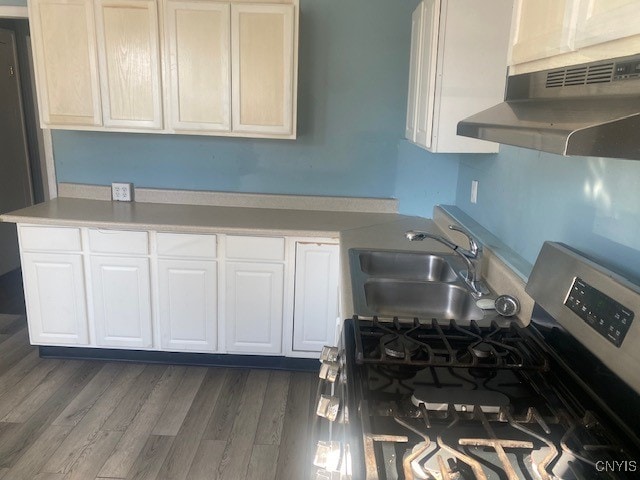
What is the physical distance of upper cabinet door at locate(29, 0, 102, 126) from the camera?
2.63 m

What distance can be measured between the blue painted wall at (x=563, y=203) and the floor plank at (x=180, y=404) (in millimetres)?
1719

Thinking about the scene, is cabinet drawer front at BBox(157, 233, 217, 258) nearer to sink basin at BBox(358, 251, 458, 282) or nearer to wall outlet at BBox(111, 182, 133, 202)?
wall outlet at BBox(111, 182, 133, 202)

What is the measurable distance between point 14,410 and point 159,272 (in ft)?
3.09

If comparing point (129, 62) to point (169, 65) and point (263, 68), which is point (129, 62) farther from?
point (263, 68)

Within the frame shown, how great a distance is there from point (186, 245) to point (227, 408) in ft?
2.87

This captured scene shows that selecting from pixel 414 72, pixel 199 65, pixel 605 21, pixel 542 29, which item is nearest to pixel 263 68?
pixel 199 65

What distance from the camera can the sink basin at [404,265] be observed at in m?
2.22

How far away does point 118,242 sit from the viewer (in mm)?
2668

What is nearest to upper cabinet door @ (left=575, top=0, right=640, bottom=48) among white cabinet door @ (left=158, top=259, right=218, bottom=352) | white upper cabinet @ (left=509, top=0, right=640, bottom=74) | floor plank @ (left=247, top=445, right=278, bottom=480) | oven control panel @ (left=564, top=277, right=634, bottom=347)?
white upper cabinet @ (left=509, top=0, right=640, bottom=74)

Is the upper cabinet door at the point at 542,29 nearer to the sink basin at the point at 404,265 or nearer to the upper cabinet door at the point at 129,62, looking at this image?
the sink basin at the point at 404,265

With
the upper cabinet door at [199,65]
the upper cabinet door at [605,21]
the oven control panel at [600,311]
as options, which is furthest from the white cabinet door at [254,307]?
the upper cabinet door at [605,21]

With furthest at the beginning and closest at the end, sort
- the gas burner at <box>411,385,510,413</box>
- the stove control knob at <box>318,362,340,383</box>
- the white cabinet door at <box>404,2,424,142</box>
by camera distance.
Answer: the white cabinet door at <box>404,2,424,142</box>
the stove control knob at <box>318,362,340,383</box>
the gas burner at <box>411,385,510,413</box>

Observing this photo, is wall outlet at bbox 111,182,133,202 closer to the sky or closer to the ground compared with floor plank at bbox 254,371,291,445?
closer to the sky

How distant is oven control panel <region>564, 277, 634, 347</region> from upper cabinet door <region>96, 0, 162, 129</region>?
231 centimetres
